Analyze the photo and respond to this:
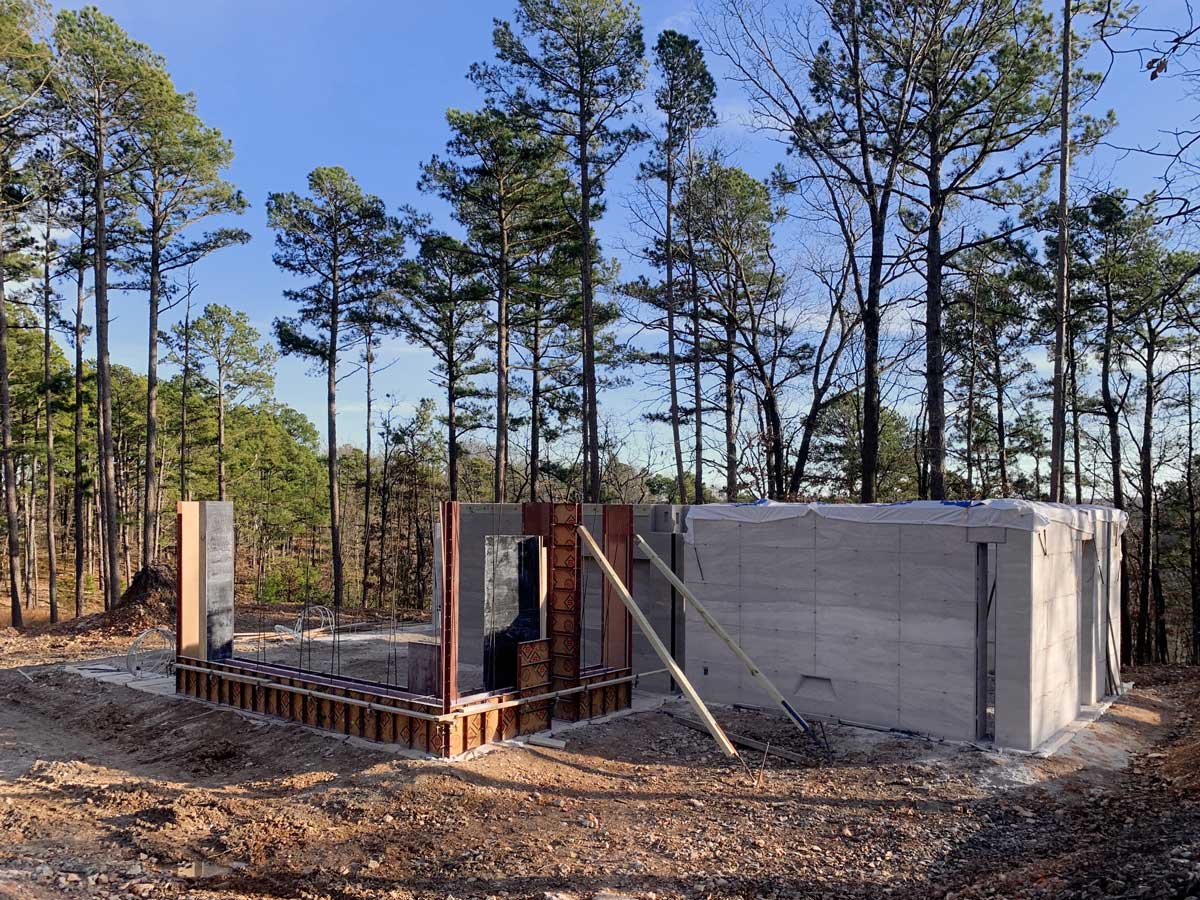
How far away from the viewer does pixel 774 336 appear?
23.5 m

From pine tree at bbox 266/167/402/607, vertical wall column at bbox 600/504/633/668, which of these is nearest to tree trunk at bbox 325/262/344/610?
pine tree at bbox 266/167/402/607

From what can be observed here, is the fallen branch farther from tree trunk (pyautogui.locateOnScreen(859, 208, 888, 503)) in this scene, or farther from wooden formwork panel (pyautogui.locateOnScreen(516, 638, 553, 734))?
tree trunk (pyautogui.locateOnScreen(859, 208, 888, 503))

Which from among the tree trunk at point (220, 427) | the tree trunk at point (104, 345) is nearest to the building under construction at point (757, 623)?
the tree trunk at point (104, 345)

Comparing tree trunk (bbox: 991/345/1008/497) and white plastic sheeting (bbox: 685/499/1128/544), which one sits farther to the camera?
tree trunk (bbox: 991/345/1008/497)

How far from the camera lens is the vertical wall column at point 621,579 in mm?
13195

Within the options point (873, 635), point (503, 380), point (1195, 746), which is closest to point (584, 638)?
point (873, 635)

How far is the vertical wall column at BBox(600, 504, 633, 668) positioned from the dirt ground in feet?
4.92

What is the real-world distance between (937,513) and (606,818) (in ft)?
19.5

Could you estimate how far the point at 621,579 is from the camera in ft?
43.5

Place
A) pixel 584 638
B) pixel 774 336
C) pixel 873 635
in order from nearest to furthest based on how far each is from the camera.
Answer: pixel 873 635 → pixel 584 638 → pixel 774 336

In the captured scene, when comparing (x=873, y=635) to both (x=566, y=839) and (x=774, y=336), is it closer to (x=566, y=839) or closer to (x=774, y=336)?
(x=566, y=839)

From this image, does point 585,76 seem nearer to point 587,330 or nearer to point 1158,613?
point 587,330

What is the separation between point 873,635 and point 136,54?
23.4 metres

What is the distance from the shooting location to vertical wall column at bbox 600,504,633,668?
13195 mm
